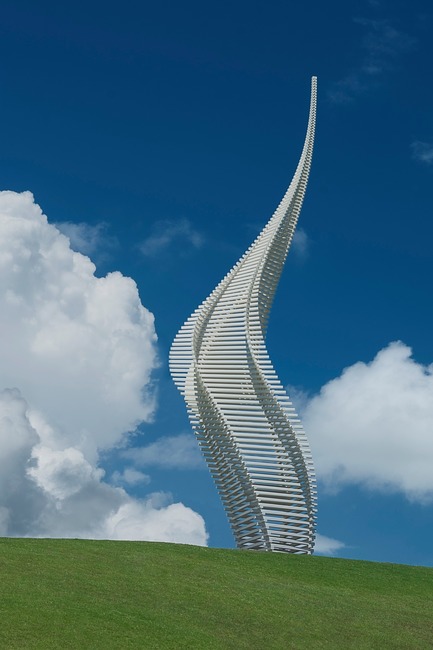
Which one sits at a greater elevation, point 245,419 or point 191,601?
point 245,419

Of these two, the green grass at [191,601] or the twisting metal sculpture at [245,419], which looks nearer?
the green grass at [191,601]

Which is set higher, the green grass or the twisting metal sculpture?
the twisting metal sculpture

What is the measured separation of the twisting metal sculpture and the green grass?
375 cm

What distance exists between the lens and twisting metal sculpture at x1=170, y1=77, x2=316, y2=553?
959 inches

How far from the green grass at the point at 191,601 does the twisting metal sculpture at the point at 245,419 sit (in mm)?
3748

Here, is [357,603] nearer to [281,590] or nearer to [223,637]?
[281,590]

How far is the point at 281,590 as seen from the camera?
1750cm

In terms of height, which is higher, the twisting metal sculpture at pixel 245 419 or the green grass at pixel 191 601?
the twisting metal sculpture at pixel 245 419

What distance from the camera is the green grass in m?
13.5

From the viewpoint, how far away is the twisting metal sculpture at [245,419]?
79.9 ft

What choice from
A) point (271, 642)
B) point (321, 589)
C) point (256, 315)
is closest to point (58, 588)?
point (271, 642)

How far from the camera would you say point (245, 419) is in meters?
24.6

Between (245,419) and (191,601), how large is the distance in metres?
9.31

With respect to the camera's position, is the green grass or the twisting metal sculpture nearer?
the green grass
